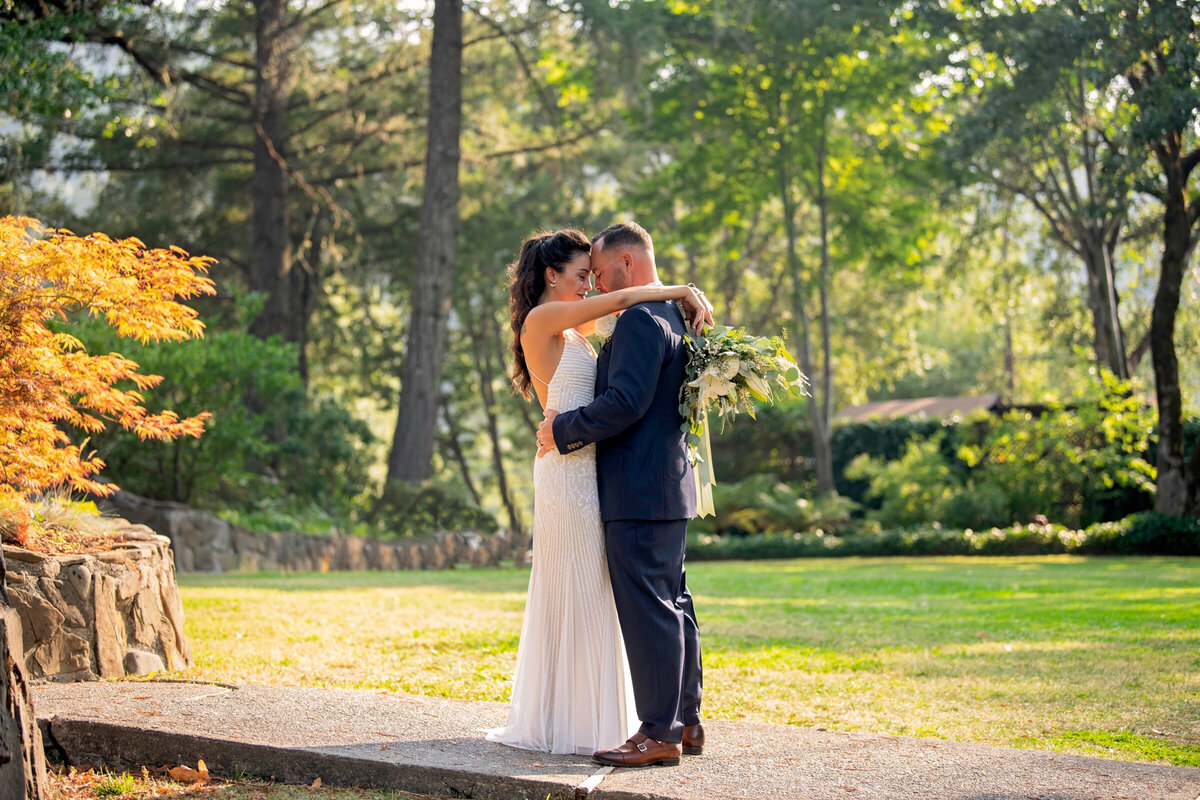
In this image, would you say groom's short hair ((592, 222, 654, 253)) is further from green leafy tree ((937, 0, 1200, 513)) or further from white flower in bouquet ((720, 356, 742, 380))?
green leafy tree ((937, 0, 1200, 513))

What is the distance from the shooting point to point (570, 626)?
3.98 meters

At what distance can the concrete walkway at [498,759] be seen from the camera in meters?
3.34

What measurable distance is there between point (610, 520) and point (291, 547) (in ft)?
38.1

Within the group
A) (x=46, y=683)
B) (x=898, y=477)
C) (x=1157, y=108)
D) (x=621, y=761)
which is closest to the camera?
(x=621, y=761)

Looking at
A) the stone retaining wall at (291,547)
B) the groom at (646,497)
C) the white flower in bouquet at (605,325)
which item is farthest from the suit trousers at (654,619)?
the stone retaining wall at (291,547)

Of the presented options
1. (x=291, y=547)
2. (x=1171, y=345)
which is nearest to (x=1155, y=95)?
(x=1171, y=345)

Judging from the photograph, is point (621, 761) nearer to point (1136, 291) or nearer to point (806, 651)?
point (806, 651)

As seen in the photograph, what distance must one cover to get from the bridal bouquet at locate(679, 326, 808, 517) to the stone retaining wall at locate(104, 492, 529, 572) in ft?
28.1

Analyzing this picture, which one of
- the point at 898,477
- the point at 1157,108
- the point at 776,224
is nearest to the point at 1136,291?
the point at 776,224

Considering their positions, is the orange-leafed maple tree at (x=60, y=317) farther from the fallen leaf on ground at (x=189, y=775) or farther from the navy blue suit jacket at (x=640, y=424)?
the navy blue suit jacket at (x=640, y=424)

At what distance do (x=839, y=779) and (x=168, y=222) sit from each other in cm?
2310

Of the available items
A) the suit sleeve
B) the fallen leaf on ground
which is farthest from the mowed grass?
the suit sleeve

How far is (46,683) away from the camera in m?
4.79

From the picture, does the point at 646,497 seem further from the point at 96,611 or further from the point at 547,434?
the point at 96,611
